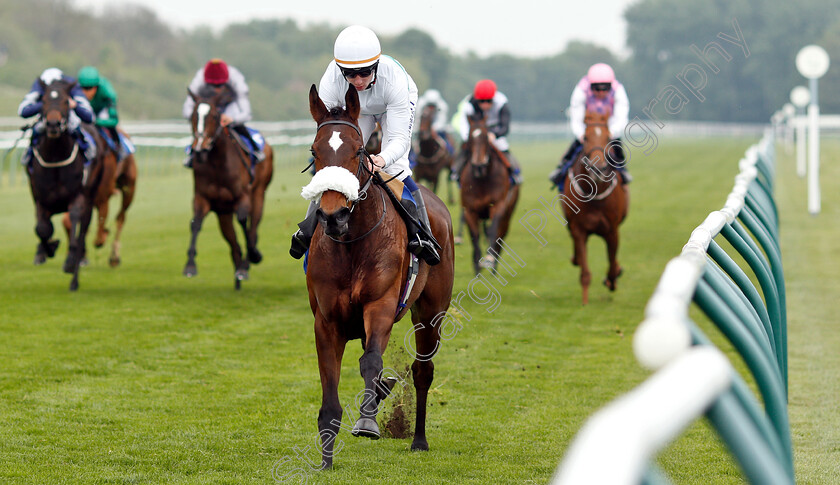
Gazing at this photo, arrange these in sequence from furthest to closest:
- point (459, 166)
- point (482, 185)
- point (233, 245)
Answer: point (459, 166) → point (482, 185) → point (233, 245)

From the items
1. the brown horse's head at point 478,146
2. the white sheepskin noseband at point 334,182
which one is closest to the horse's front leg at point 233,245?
the brown horse's head at point 478,146

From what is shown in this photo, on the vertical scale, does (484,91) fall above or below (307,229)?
above

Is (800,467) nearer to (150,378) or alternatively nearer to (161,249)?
(150,378)

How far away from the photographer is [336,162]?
4094 mm

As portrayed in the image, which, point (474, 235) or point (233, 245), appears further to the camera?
point (474, 235)

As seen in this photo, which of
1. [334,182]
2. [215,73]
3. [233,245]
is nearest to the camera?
[334,182]

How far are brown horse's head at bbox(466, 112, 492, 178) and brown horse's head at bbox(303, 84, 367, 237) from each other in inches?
252

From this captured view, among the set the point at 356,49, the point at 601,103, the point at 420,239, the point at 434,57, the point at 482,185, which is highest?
the point at 434,57

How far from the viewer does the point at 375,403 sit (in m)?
4.14

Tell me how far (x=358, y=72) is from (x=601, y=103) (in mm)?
4932

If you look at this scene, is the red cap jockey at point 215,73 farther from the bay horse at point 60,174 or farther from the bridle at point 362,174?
the bridle at point 362,174

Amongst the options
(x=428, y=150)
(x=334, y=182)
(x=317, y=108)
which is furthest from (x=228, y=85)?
(x=428, y=150)

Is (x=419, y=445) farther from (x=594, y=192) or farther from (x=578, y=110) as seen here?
(x=578, y=110)

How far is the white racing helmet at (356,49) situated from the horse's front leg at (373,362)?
1038 mm
